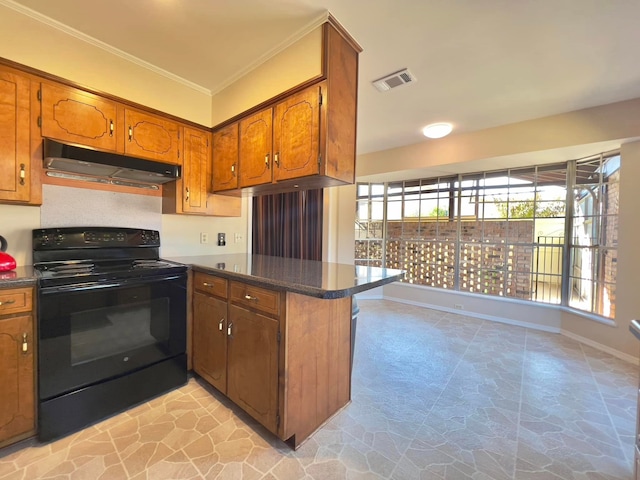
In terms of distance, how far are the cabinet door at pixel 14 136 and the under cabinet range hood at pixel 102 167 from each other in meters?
0.11

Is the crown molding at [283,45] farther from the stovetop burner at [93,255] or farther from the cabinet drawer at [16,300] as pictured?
the cabinet drawer at [16,300]

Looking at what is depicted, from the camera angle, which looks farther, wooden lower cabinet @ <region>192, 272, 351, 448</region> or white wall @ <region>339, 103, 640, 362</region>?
white wall @ <region>339, 103, 640, 362</region>

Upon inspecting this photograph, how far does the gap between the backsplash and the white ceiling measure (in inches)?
44.7

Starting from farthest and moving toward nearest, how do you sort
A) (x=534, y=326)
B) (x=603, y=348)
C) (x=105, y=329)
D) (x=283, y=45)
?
(x=534, y=326) → (x=603, y=348) → (x=283, y=45) → (x=105, y=329)

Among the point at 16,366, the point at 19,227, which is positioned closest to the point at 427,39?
the point at 19,227

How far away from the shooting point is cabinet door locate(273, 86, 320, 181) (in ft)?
5.93

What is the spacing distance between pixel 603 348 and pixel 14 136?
5.36 metres

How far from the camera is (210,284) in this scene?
6.60 feet

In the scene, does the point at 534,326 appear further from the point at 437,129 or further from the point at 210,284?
the point at 210,284

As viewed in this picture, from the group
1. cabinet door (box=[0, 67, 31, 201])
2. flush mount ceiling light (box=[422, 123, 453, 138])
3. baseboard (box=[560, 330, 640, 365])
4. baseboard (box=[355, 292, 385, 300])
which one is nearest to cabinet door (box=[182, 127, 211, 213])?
cabinet door (box=[0, 67, 31, 201])

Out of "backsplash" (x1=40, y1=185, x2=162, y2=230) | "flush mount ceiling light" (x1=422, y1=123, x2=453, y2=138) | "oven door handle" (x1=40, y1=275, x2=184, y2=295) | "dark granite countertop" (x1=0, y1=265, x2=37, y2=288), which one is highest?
"flush mount ceiling light" (x1=422, y1=123, x2=453, y2=138)

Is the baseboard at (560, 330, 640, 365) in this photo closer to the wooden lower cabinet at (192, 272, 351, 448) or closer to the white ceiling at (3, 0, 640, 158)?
the white ceiling at (3, 0, 640, 158)

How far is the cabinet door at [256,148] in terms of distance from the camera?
2.13 m

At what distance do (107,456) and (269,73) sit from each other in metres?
2.65
